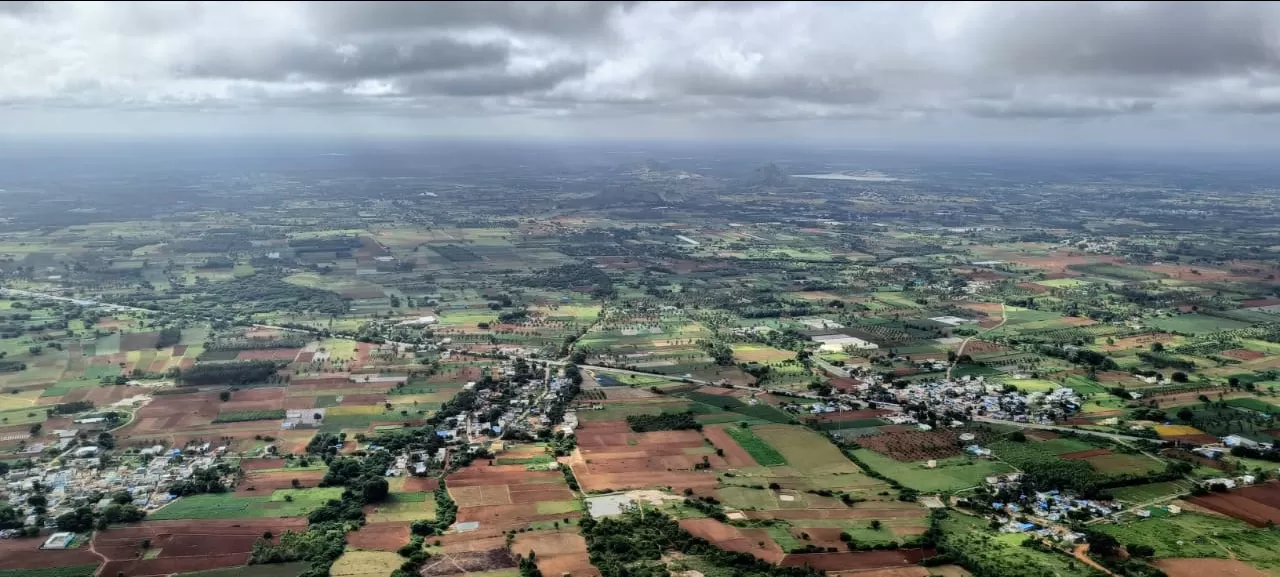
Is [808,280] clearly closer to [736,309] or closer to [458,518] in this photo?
[736,309]

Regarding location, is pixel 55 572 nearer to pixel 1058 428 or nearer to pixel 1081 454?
pixel 1081 454

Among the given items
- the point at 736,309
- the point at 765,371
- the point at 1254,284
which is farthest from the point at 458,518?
the point at 1254,284

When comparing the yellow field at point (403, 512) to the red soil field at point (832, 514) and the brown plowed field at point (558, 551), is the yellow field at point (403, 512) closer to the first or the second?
the brown plowed field at point (558, 551)

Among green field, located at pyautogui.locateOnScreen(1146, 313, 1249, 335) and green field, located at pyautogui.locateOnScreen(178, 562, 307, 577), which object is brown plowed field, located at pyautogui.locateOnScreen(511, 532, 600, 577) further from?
green field, located at pyautogui.locateOnScreen(1146, 313, 1249, 335)

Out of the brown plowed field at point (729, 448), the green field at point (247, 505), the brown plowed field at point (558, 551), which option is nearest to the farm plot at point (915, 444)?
the brown plowed field at point (729, 448)

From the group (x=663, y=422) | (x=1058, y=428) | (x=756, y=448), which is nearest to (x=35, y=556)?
(x=663, y=422)
